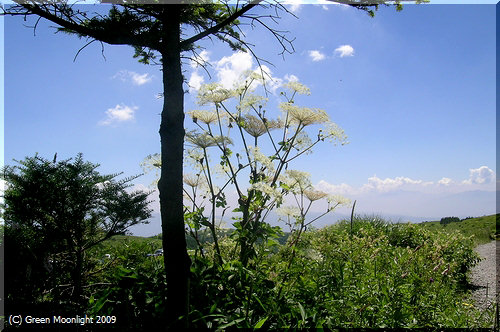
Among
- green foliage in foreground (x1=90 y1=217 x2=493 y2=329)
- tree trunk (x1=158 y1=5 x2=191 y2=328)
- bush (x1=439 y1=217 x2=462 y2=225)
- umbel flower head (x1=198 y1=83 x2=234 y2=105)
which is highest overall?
umbel flower head (x1=198 y1=83 x2=234 y2=105)

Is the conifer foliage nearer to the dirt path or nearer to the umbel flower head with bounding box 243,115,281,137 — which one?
the umbel flower head with bounding box 243,115,281,137

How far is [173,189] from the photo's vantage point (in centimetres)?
274

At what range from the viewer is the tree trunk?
104 inches

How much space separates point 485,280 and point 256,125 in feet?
19.0

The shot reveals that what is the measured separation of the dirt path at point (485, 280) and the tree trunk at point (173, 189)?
3.76 metres

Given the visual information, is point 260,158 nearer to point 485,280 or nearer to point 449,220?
point 485,280

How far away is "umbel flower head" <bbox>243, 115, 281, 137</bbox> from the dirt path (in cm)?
338

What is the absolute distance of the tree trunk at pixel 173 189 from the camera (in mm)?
2643

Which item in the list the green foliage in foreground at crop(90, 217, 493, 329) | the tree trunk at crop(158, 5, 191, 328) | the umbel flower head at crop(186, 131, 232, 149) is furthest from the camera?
the umbel flower head at crop(186, 131, 232, 149)

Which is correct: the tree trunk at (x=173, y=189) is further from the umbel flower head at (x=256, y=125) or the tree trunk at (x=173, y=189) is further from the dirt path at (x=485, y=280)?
the dirt path at (x=485, y=280)

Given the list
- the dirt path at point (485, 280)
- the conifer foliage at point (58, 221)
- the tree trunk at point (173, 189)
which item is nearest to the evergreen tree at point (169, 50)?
the tree trunk at point (173, 189)

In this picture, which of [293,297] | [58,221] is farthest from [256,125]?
[58,221]

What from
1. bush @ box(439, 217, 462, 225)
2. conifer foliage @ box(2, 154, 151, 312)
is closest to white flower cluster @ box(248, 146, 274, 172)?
conifer foliage @ box(2, 154, 151, 312)

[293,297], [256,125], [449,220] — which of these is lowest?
[449,220]
